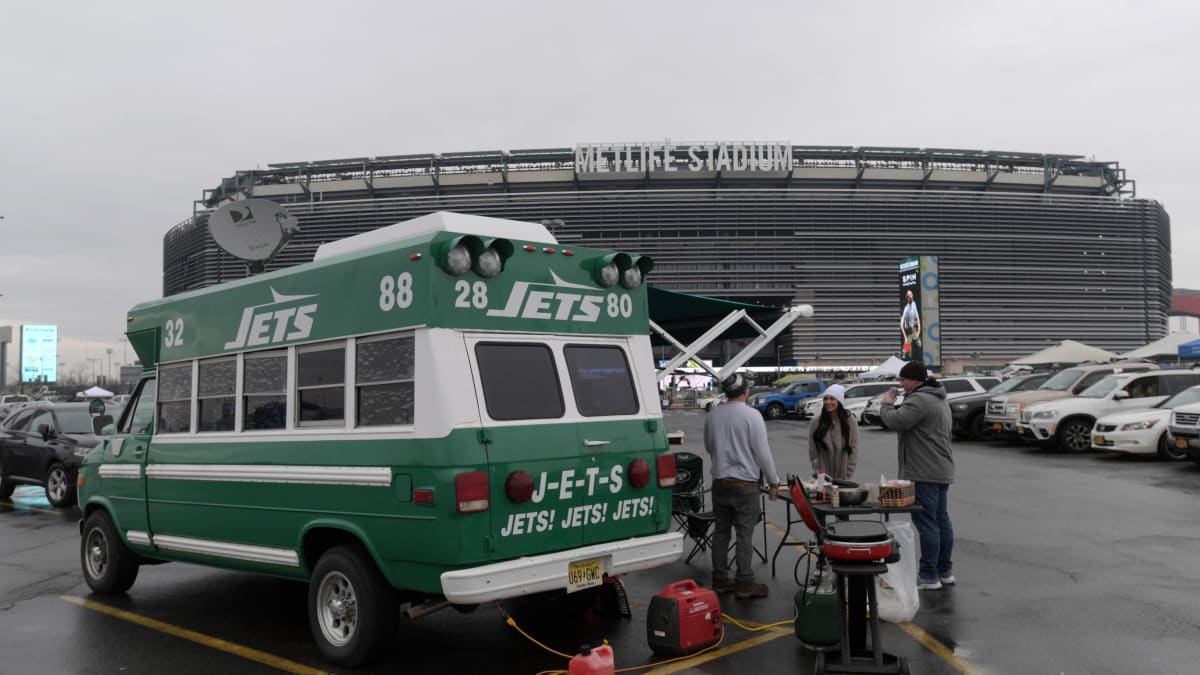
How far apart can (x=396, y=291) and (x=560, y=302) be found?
3.82 ft

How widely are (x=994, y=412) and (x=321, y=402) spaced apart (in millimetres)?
19511

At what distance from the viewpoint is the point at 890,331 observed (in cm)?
7512

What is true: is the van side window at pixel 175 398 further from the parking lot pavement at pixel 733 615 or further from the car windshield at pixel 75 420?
the car windshield at pixel 75 420

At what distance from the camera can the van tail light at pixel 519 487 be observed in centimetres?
517

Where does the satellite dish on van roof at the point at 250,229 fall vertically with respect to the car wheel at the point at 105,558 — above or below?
above

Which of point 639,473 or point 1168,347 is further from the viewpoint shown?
point 1168,347

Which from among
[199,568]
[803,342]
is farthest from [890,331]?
[199,568]

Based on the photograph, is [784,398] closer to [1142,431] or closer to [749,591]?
[1142,431]

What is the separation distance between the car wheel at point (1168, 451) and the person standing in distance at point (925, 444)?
37.0 ft

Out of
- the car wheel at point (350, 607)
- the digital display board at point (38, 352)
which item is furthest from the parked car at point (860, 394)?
the digital display board at point (38, 352)

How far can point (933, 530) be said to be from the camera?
690 centimetres

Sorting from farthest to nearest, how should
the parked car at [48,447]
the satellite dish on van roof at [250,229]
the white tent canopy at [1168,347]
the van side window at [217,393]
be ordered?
the white tent canopy at [1168,347], the parked car at [48,447], the satellite dish on van roof at [250,229], the van side window at [217,393]

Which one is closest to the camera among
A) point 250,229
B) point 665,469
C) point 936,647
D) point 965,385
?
point 936,647

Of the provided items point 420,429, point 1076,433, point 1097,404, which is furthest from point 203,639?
point 1097,404
